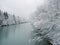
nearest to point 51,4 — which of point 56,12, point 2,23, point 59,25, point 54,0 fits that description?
point 54,0

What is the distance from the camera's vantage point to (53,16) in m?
23.7

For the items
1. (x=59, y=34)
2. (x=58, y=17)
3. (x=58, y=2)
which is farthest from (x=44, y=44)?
(x=58, y=2)

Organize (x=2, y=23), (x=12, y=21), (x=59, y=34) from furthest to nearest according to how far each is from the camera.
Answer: (x=12, y=21) < (x=2, y=23) < (x=59, y=34)

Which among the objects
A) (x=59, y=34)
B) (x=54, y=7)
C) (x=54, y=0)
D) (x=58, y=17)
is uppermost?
(x=54, y=0)

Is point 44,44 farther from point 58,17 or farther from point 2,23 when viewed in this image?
point 2,23

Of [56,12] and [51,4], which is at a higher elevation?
[51,4]

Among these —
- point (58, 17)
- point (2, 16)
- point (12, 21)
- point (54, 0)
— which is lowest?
point (12, 21)

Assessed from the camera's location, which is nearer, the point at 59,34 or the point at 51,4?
the point at 59,34

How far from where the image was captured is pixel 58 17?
2131cm

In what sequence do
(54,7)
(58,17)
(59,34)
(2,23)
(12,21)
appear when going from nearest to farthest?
(59,34)
(58,17)
(54,7)
(2,23)
(12,21)

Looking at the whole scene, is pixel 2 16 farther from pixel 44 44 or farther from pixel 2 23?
pixel 44 44

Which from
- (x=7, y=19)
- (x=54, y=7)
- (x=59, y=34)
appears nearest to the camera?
(x=59, y=34)

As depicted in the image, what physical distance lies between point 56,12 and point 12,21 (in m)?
82.7

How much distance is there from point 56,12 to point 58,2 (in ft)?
10.9
